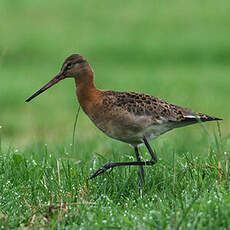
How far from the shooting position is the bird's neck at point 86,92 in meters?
5.55

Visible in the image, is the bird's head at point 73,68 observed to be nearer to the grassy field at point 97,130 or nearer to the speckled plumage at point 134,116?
the speckled plumage at point 134,116

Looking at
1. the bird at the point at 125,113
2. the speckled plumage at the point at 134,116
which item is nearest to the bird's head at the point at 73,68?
the bird at the point at 125,113

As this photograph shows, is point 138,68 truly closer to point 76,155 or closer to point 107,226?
point 76,155

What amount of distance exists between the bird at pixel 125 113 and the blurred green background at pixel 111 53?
15.5 ft

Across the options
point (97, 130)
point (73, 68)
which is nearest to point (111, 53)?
point (97, 130)

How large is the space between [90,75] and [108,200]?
1422 millimetres

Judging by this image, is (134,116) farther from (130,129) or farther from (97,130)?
(97,130)

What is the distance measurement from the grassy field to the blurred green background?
0.04m

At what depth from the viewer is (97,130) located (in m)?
10.3

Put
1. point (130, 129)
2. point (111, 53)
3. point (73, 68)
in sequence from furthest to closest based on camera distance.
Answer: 1. point (111, 53)
2. point (73, 68)
3. point (130, 129)

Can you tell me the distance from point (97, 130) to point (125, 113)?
5.00 m

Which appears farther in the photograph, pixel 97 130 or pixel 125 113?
pixel 97 130

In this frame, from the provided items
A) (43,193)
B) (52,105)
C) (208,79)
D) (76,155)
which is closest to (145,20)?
(208,79)

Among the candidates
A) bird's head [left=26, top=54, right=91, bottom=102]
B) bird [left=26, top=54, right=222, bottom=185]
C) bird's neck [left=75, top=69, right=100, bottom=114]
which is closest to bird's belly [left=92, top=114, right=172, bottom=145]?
bird [left=26, top=54, right=222, bottom=185]
